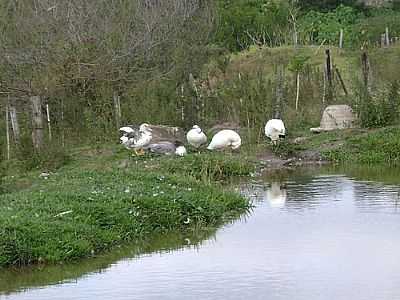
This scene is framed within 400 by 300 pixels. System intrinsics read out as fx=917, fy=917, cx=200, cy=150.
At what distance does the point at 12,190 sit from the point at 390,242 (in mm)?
5497

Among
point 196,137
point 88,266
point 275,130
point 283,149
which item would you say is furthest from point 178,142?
point 88,266

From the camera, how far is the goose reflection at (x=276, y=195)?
1161 cm

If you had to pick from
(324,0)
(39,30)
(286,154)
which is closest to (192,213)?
(286,154)

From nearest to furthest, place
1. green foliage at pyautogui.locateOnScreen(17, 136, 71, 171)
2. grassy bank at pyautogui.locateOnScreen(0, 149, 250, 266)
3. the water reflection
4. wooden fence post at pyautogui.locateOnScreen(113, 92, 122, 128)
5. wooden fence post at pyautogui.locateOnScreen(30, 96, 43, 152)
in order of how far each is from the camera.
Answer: the water reflection, grassy bank at pyautogui.locateOnScreen(0, 149, 250, 266), green foliage at pyautogui.locateOnScreen(17, 136, 71, 171), wooden fence post at pyautogui.locateOnScreen(30, 96, 43, 152), wooden fence post at pyautogui.locateOnScreen(113, 92, 122, 128)

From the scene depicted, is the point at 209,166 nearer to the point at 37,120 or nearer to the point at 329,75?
the point at 37,120

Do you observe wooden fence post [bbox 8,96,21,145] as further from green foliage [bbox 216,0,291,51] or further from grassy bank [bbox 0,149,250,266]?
green foliage [bbox 216,0,291,51]

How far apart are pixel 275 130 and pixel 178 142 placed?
1.67 meters

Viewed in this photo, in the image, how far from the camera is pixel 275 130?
1570cm

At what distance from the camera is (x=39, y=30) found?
15727 mm

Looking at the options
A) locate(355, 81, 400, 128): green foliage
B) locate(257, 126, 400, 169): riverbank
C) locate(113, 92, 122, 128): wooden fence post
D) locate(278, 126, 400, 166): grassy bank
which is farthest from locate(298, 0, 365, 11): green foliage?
locate(257, 126, 400, 169): riverbank

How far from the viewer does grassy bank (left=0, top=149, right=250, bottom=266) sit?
852cm

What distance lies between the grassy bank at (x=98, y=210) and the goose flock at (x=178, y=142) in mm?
2252

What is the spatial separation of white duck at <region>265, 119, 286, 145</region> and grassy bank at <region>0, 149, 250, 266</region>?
3041 millimetres

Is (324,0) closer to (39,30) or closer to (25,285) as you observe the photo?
(39,30)
